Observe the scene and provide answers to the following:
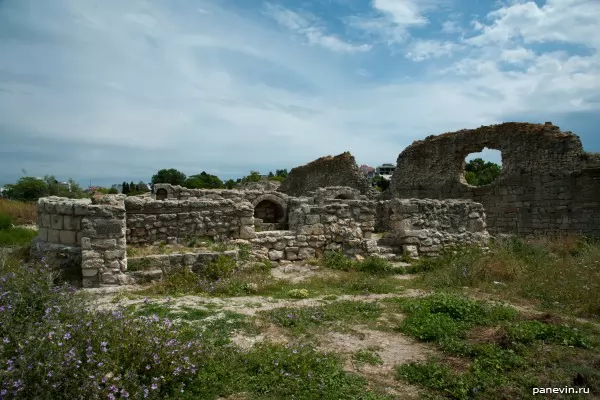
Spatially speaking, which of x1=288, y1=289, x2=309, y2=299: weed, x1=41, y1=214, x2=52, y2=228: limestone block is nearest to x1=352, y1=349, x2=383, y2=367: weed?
x1=288, y1=289, x2=309, y2=299: weed

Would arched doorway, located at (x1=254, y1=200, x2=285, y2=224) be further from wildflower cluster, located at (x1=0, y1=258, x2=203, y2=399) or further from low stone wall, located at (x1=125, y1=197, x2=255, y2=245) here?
wildflower cluster, located at (x1=0, y1=258, x2=203, y2=399)

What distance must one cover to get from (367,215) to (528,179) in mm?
9479

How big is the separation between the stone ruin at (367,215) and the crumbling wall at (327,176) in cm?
177

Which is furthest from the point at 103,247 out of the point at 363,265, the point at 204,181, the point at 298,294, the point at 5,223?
the point at 204,181

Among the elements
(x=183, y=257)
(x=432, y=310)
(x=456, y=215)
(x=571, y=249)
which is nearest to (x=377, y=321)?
(x=432, y=310)

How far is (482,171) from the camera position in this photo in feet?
166

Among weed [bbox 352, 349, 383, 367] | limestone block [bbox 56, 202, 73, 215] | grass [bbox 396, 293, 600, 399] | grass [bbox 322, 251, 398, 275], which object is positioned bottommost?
weed [bbox 352, 349, 383, 367]

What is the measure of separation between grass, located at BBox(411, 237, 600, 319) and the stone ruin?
1213 millimetres

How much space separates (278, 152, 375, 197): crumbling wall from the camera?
78.0 feet

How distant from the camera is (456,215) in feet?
40.4

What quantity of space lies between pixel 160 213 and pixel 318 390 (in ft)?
21.8

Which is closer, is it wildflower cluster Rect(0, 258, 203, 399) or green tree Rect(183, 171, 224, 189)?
wildflower cluster Rect(0, 258, 203, 399)

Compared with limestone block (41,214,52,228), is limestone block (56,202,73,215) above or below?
above

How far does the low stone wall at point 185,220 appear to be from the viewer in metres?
9.12
